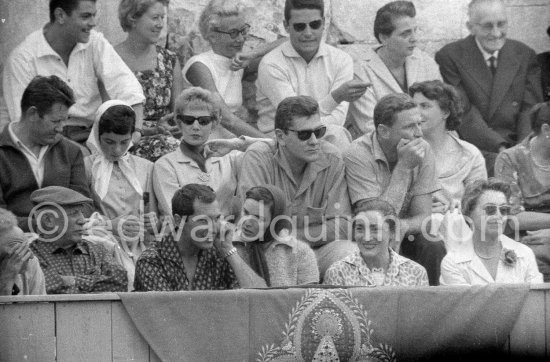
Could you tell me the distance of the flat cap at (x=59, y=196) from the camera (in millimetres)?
7918

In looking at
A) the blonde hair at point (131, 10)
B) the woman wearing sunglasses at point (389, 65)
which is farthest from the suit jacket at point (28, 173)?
the woman wearing sunglasses at point (389, 65)

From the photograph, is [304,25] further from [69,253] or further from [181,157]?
[69,253]

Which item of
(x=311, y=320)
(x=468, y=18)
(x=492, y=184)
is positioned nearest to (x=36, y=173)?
(x=311, y=320)

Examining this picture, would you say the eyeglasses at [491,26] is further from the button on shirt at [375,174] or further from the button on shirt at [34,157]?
the button on shirt at [34,157]

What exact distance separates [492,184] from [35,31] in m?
2.75

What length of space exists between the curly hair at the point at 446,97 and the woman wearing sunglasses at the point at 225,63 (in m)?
0.96

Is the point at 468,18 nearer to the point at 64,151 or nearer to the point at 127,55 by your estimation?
the point at 127,55

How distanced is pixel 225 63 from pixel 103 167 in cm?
136

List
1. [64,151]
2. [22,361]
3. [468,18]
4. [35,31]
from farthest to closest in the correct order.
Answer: [468,18]
[35,31]
[64,151]
[22,361]

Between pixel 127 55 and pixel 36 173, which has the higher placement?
pixel 127 55

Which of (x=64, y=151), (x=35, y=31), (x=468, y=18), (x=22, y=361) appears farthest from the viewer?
(x=468, y=18)

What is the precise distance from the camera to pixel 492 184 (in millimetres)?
8352

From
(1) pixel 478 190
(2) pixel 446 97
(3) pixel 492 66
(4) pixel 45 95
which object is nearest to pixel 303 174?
(1) pixel 478 190

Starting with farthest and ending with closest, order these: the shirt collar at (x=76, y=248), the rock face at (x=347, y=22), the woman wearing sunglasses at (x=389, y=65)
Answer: the rock face at (x=347, y=22)
the woman wearing sunglasses at (x=389, y=65)
the shirt collar at (x=76, y=248)
